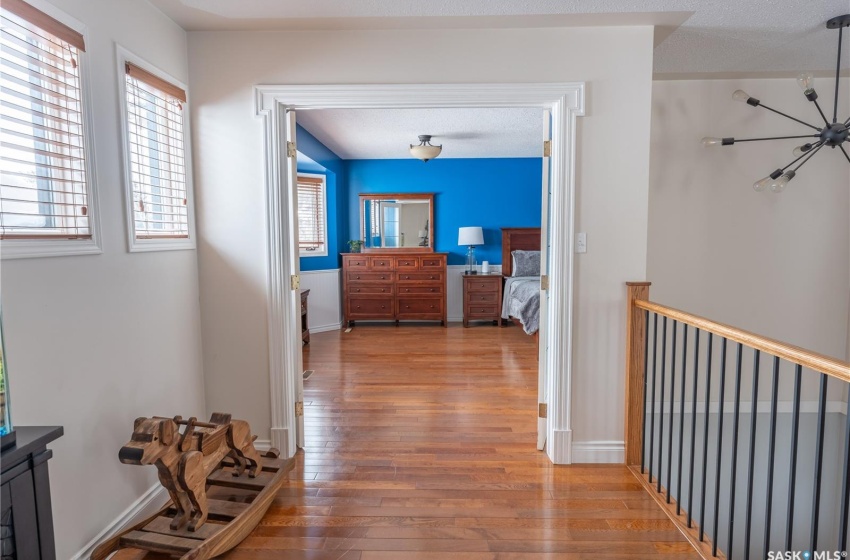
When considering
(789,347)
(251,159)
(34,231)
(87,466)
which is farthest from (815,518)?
(251,159)

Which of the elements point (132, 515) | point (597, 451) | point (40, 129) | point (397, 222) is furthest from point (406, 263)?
point (40, 129)

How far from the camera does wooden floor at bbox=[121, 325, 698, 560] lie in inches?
74.8

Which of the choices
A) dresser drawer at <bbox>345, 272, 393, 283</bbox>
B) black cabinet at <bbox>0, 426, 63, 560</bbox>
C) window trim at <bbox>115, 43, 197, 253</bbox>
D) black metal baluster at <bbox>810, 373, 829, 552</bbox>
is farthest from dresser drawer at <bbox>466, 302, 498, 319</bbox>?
black cabinet at <bbox>0, 426, 63, 560</bbox>

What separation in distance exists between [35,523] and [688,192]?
3.85 m

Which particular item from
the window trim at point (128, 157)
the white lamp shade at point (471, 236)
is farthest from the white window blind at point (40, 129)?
the white lamp shade at point (471, 236)

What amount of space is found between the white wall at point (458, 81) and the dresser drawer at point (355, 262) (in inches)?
154

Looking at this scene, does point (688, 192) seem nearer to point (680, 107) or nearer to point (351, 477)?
point (680, 107)

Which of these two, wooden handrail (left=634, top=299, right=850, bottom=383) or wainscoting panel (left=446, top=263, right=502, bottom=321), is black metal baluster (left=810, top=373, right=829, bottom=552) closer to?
wooden handrail (left=634, top=299, right=850, bottom=383)

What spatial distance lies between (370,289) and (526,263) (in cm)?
228

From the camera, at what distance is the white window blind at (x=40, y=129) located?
1438 mm

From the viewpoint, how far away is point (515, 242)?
673cm

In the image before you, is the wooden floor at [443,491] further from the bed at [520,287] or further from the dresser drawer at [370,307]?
the dresser drawer at [370,307]

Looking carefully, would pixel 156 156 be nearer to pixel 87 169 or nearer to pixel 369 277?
pixel 87 169

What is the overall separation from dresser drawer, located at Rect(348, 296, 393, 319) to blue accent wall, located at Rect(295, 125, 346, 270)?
0.61m
